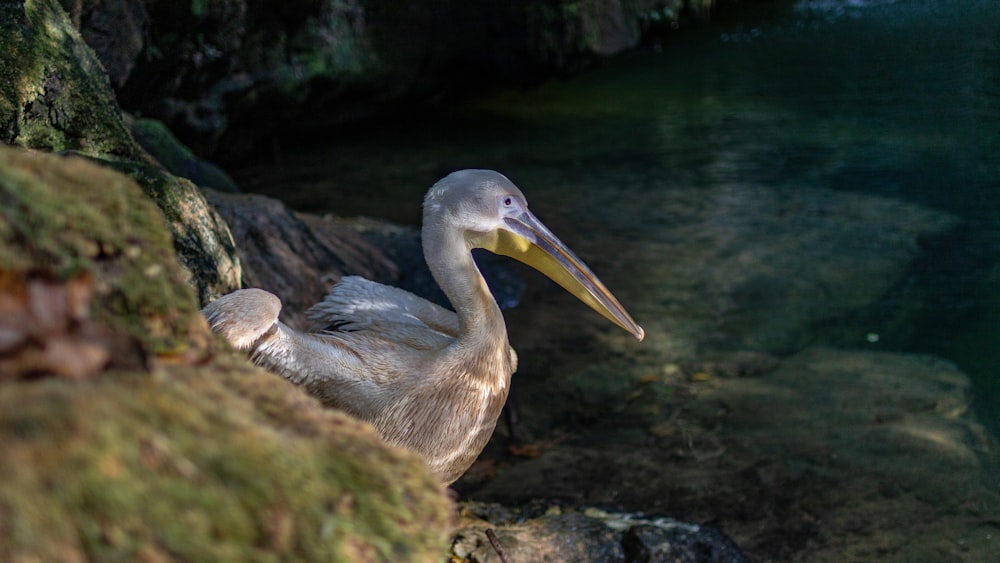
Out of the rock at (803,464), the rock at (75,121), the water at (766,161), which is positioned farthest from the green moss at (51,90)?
the water at (766,161)

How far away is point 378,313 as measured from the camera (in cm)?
362

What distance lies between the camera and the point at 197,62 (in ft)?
29.2

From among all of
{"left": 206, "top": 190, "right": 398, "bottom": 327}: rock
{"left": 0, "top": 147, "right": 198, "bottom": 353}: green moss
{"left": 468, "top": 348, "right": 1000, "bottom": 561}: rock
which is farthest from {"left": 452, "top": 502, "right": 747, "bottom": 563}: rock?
{"left": 0, "top": 147, "right": 198, "bottom": 353}: green moss

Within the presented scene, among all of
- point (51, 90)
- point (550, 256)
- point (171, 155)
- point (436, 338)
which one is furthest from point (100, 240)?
point (171, 155)

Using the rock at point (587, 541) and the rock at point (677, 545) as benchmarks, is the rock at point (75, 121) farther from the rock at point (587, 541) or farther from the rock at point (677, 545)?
the rock at point (677, 545)

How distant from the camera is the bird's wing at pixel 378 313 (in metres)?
3.53

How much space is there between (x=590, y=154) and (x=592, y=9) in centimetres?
229

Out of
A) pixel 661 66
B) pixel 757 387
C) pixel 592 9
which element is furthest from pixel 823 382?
pixel 661 66

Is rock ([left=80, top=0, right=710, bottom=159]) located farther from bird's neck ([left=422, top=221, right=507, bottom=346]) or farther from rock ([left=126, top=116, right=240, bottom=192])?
bird's neck ([left=422, top=221, right=507, bottom=346])

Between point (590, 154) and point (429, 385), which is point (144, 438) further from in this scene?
point (590, 154)

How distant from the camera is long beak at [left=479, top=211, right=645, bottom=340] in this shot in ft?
11.6

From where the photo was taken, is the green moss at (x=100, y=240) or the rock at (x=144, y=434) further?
the green moss at (x=100, y=240)

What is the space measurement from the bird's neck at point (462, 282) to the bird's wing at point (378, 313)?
0.23m

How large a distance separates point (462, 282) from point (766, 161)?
24.0 ft
